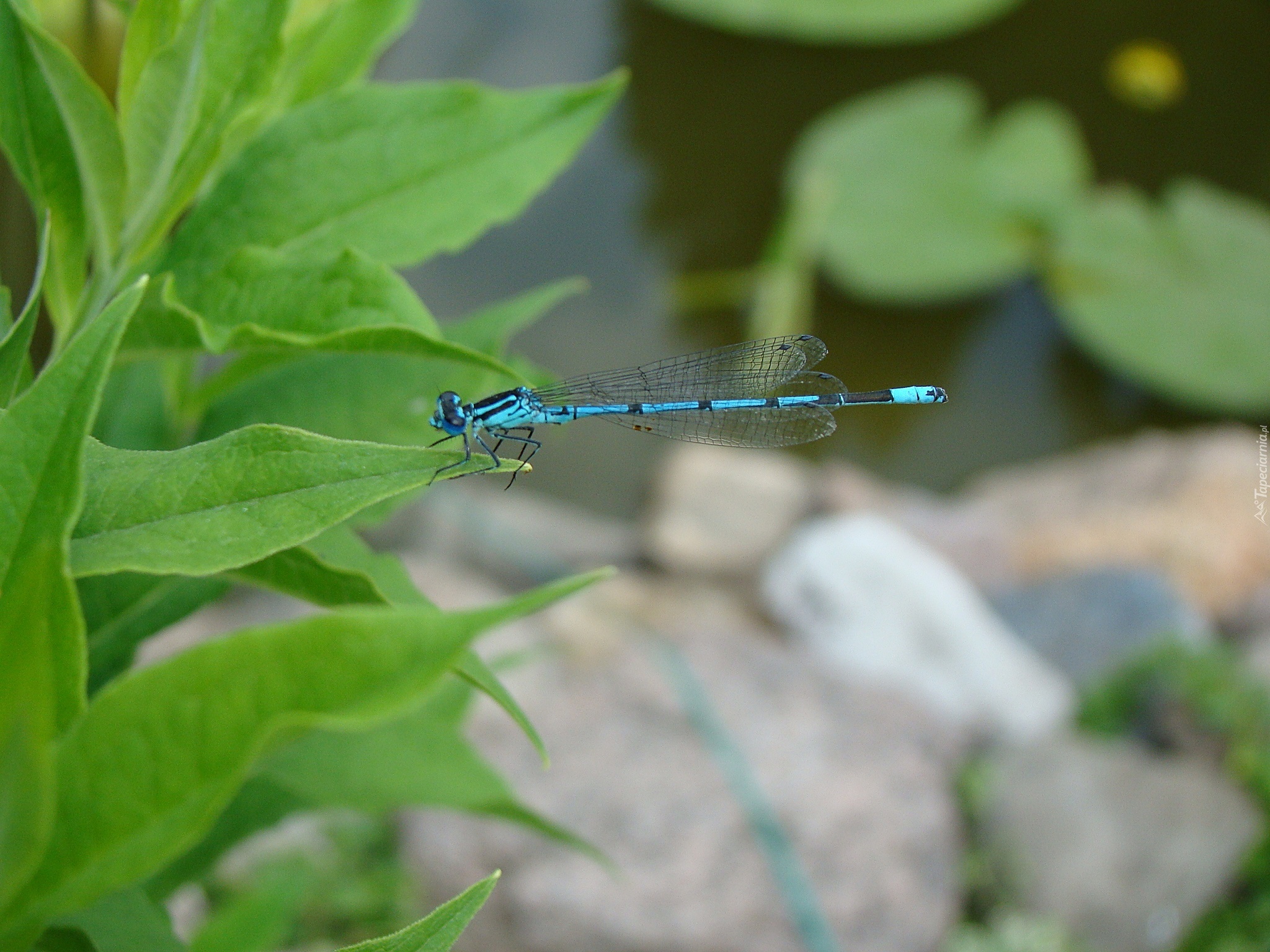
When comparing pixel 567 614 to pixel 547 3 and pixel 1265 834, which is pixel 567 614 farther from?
pixel 547 3

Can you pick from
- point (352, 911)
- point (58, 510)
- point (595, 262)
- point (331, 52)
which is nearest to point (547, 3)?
point (595, 262)

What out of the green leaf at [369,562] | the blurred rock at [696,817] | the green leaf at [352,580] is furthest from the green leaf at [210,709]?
the blurred rock at [696,817]

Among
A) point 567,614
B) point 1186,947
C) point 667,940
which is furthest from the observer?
point 567,614

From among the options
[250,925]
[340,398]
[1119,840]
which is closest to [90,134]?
[340,398]

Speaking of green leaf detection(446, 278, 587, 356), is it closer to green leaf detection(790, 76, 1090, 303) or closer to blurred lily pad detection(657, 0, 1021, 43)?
green leaf detection(790, 76, 1090, 303)

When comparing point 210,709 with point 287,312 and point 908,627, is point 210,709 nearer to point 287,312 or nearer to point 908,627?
point 287,312
